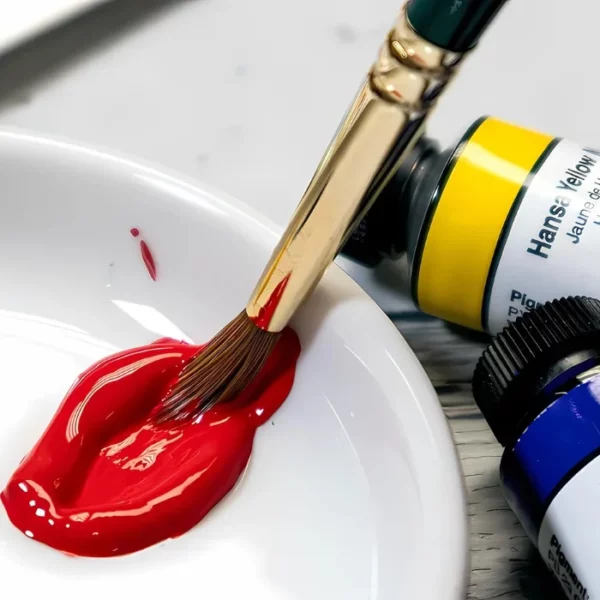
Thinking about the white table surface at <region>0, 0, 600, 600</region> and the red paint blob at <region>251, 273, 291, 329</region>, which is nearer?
the red paint blob at <region>251, 273, 291, 329</region>

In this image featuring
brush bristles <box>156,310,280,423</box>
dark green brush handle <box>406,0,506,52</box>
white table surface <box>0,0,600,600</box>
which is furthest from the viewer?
white table surface <box>0,0,600,600</box>

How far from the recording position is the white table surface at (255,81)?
51 cm

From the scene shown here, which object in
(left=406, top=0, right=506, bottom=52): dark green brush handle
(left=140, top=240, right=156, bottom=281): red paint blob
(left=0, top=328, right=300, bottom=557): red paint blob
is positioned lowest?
(left=0, top=328, right=300, bottom=557): red paint blob

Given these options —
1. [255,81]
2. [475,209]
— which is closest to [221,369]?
[475,209]

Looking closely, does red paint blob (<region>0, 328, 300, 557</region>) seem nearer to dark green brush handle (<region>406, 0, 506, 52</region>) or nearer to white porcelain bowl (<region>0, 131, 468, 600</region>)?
white porcelain bowl (<region>0, 131, 468, 600</region>)

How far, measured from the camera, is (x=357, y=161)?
0.29 meters

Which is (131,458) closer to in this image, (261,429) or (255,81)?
(261,429)

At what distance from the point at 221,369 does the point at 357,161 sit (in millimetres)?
117

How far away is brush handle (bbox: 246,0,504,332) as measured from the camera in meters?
0.26

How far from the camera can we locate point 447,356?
0.41m

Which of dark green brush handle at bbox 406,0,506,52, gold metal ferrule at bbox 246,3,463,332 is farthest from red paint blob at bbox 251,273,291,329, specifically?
dark green brush handle at bbox 406,0,506,52

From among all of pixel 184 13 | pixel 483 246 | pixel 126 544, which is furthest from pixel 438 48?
pixel 184 13

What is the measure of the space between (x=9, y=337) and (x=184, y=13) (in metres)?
0.32

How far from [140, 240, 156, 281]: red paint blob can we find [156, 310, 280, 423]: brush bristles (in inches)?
2.3
